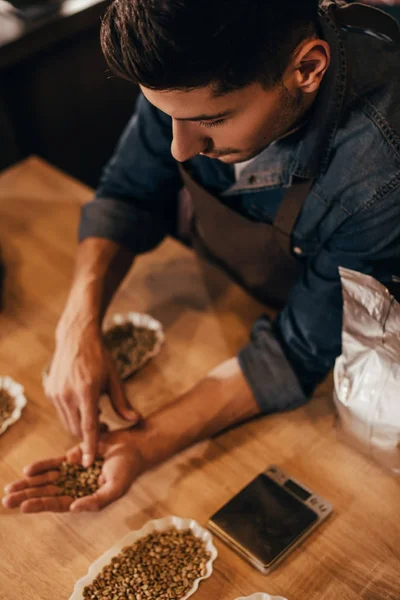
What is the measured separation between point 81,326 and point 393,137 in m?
0.78

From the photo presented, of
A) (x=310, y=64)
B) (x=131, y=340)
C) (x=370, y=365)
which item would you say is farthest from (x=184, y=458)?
(x=310, y=64)

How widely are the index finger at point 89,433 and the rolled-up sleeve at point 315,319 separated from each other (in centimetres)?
34

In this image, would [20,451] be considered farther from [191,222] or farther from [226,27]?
[226,27]

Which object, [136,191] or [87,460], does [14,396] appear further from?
[136,191]

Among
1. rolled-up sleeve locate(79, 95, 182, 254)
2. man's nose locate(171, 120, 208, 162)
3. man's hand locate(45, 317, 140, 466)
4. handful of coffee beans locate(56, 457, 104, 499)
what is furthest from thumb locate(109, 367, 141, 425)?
man's nose locate(171, 120, 208, 162)

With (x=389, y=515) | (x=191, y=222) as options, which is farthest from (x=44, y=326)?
(x=389, y=515)

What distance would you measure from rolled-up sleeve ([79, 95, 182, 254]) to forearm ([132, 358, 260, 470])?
0.45 metres

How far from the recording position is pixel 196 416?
1.44m

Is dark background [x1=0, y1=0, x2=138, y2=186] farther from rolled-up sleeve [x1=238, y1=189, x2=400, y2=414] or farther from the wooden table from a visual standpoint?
rolled-up sleeve [x1=238, y1=189, x2=400, y2=414]

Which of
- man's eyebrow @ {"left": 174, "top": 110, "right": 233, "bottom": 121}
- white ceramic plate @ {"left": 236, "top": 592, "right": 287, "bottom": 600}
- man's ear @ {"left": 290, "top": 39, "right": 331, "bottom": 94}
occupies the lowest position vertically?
white ceramic plate @ {"left": 236, "top": 592, "right": 287, "bottom": 600}

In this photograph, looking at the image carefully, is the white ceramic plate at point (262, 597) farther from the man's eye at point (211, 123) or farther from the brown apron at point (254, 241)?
the man's eye at point (211, 123)

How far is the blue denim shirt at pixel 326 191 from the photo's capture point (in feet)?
4.17

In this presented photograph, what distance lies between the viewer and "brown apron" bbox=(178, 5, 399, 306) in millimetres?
1410

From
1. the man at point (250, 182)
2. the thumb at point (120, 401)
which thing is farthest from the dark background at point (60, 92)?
the thumb at point (120, 401)
